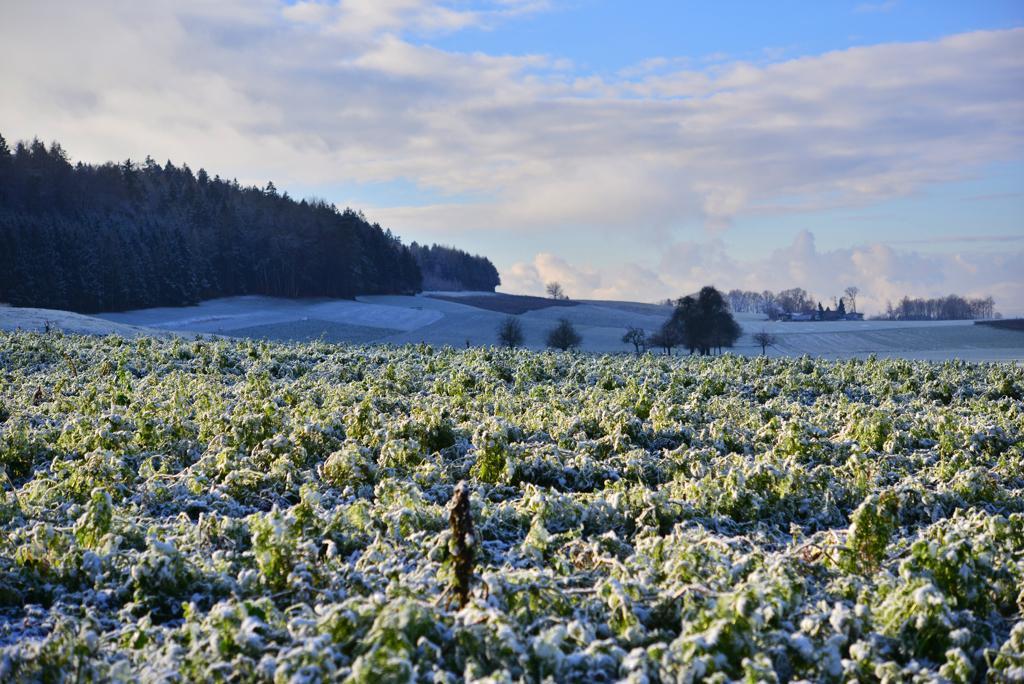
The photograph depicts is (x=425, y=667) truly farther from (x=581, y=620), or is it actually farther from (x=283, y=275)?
(x=283, y=275)

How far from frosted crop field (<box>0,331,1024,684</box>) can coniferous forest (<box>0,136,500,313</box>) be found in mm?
50344

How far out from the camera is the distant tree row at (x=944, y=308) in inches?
4688

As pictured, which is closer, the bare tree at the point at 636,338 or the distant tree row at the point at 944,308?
the bare tree at the point at 636,338

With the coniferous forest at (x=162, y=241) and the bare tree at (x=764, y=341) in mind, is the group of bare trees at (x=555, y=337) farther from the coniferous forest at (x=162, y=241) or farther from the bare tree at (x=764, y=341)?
the coniferous forest at (x=162, y=241)

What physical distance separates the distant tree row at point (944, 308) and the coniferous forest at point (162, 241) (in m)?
97.5

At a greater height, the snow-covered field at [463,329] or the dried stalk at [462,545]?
the snow-covered field at [463,329]

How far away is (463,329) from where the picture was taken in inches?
2218

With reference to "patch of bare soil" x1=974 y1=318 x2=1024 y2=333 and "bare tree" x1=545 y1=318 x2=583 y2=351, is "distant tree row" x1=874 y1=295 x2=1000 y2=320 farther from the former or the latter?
"bare tree" x1=545 y1=318 x2=583 y2=351

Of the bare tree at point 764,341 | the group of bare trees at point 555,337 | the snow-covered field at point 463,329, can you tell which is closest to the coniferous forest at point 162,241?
the snow-covered field at point 463,329

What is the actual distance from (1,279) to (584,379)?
54478mm

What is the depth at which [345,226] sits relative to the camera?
69.9m

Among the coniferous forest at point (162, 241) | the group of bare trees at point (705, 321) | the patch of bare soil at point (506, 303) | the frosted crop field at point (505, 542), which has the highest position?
the coniferous forest at point (162, 241)

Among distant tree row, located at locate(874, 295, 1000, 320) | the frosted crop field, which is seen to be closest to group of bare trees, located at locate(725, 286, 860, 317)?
distant tree row, located at locate(874, 295, 1000, 320)

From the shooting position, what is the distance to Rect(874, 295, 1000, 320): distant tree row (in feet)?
391
